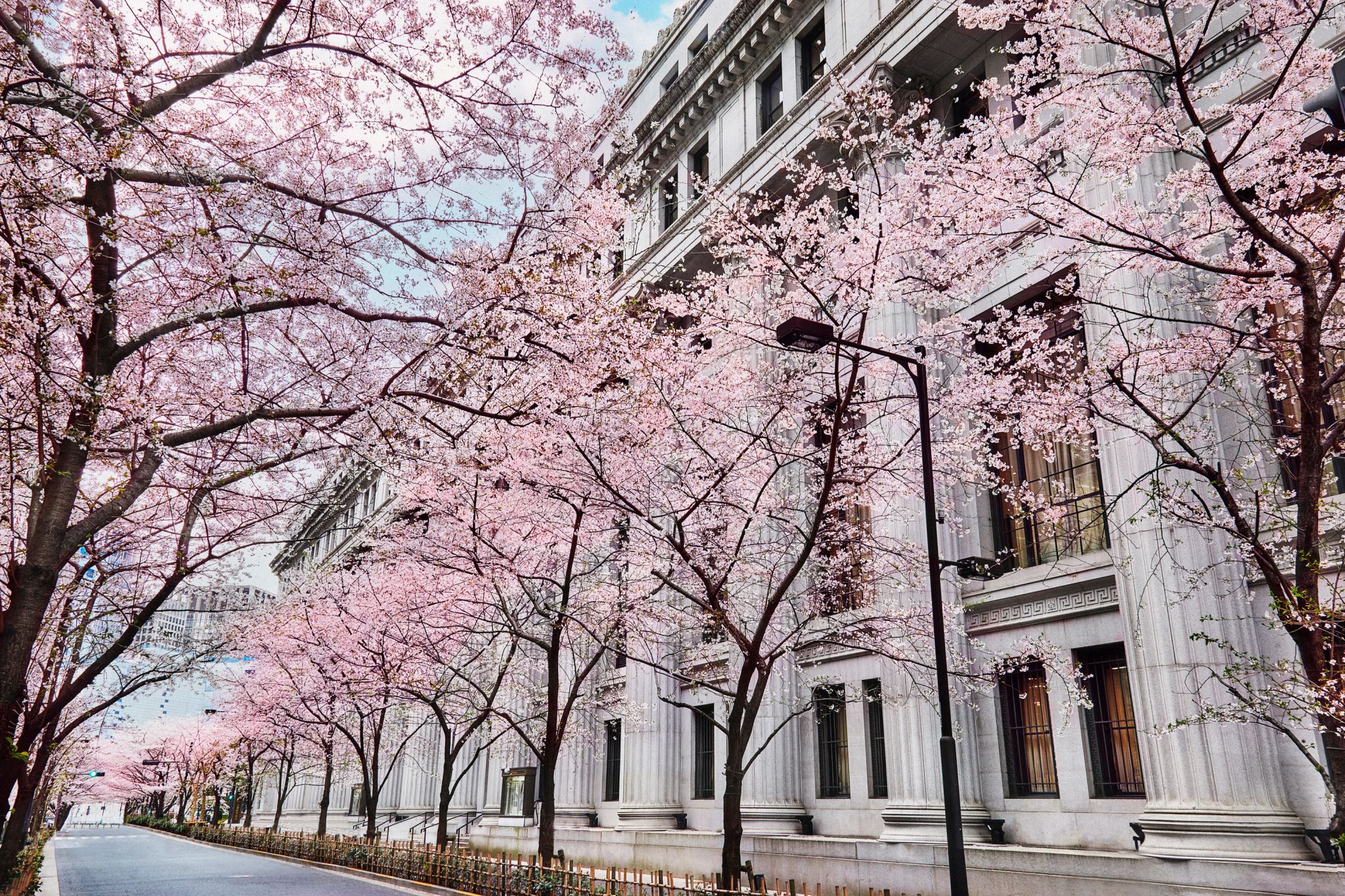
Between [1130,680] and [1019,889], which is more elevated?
[1130,680]

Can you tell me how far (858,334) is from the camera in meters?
13.4

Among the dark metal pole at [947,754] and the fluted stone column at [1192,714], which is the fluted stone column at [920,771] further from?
the dark metal pole at [947,754]

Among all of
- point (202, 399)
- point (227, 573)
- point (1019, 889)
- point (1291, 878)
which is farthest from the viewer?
point (227, 573)

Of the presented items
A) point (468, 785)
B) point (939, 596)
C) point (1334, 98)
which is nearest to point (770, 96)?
point (939, 596)

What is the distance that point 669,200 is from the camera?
3397 centimetres

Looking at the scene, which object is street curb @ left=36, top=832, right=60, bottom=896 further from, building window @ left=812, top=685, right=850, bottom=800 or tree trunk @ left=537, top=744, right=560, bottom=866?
building window @ left=812, top=685, right=850, bottom=800

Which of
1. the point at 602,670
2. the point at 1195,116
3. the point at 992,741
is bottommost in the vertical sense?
the point at 992,741

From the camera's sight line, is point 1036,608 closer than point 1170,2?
No

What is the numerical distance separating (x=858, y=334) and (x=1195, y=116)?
5355 millimetres

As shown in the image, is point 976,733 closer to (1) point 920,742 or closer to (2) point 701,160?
(1) point 920,742

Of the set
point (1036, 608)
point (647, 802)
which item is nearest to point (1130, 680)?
point (1036, 608)

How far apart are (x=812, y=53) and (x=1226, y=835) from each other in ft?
79.6

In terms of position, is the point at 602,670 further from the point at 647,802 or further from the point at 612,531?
the point at 612,531

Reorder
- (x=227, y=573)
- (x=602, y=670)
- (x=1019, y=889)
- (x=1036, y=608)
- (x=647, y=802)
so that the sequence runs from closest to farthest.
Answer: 1. (x=1019, y=889)
2. (x=1036, y=608)
3. (x=227, y=573)
4. (x=647, y=802)
5. (x=602, y=670)
